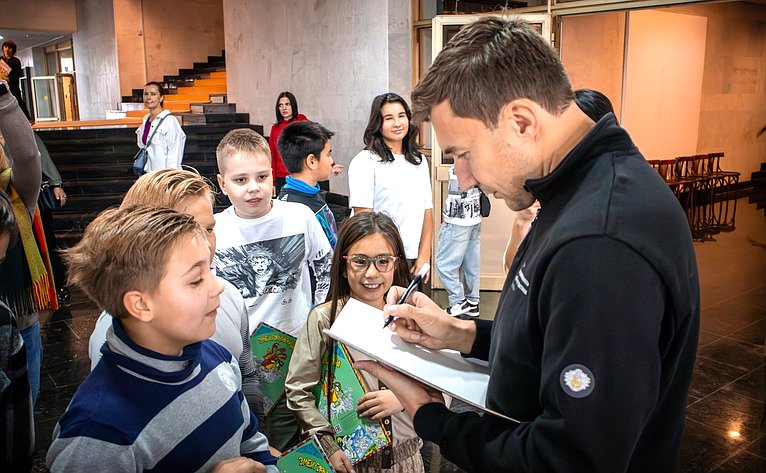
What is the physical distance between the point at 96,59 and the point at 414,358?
61.0 feet

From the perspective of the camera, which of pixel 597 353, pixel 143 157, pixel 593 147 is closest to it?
pixel 597 353

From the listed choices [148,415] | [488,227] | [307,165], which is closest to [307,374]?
[148,415]

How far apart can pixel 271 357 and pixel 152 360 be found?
912 mm

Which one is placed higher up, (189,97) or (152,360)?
(189,97)

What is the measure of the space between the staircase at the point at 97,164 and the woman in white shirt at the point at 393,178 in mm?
4094

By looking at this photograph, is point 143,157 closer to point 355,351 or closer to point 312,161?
point 312,161

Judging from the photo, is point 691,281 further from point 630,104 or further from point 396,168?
point 630,104

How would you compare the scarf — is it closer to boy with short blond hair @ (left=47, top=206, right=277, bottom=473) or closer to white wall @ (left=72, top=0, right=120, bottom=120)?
boy with short blond hair @ (left=47, top=206, right=277, bottom=473)

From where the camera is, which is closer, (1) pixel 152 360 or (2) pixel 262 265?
(1) pixel 152 360

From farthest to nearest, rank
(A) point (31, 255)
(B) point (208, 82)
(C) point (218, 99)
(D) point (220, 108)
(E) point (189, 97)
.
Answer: (B) point (208, 82)
(E) point (189, 97)
(C) point (218, 99)
(D) point (220, 108)
(A) point (31, 255)

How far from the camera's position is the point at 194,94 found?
14.9 m

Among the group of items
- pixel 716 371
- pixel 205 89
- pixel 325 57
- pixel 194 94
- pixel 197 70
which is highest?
pixel 197 70

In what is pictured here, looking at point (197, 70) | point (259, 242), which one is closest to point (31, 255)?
point (259, 242)

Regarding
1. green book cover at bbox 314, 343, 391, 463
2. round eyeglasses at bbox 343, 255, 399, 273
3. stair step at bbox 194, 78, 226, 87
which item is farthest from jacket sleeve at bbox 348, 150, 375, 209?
stair step at bbox 194, 78, 226, 87
